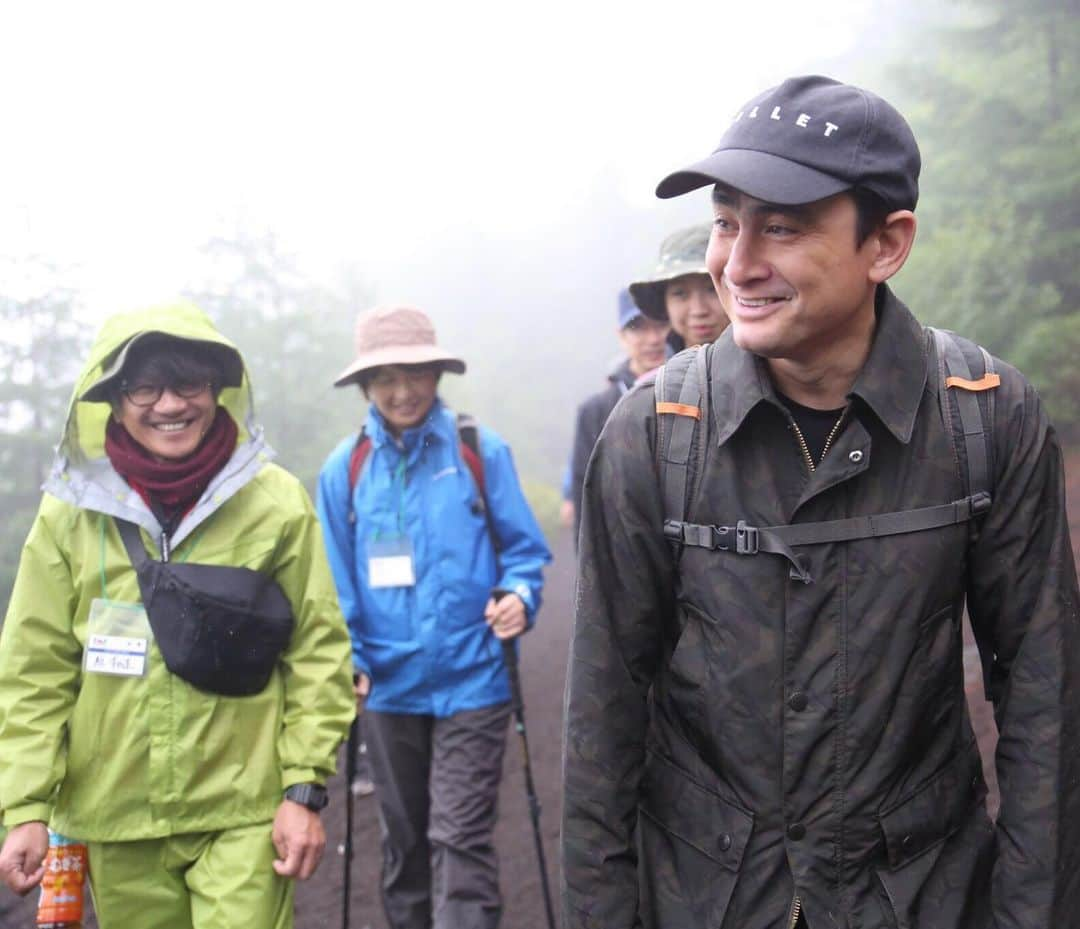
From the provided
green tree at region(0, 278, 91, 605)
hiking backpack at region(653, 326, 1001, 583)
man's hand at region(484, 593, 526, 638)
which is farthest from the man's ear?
green tree at region(0, 278, 91, 605)

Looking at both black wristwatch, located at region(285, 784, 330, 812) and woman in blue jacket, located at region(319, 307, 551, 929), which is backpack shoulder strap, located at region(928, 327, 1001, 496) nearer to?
black wristwatch, located at region(285, 784, 330, 812)

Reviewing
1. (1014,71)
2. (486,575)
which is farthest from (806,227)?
(1014,71)

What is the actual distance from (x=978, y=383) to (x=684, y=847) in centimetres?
115

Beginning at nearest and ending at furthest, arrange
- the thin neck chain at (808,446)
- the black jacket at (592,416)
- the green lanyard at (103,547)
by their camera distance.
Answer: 1. the thin neck chain at (808,446)
2. the green lanyard at (103,547)
3. the black jacket at (592,416)

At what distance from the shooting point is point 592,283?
7006 centimetres

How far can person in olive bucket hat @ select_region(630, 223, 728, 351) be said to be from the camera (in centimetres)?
411

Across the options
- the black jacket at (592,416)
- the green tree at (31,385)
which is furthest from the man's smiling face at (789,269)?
the green tree at (31,385)

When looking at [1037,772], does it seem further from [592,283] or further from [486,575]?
[592,283]

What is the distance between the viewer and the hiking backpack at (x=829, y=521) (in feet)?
6.36

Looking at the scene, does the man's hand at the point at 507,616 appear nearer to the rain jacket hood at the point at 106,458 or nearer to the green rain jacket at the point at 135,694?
the green rain jacket at the point at 135,694

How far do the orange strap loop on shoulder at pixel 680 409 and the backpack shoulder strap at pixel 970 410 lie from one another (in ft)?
1.65

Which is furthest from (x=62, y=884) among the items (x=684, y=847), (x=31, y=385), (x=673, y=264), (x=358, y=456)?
(x=31, y=385)

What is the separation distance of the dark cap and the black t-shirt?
0.45 meters

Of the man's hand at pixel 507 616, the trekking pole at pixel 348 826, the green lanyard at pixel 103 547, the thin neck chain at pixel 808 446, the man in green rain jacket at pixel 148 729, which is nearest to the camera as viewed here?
the thin neck chain at pixel 808 446
